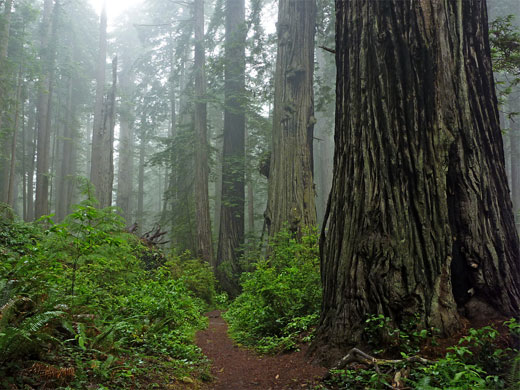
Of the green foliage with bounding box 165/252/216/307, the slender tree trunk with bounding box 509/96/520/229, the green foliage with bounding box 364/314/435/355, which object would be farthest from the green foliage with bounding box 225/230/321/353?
the slender tree trunk with bounding box 509/96/520/229

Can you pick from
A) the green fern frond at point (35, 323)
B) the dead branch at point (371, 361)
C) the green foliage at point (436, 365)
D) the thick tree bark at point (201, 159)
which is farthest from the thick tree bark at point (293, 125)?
the green fern frond at point (35, 323)

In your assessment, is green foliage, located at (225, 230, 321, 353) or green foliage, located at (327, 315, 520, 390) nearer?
green foliage, located at (327, 315, 520, 390)

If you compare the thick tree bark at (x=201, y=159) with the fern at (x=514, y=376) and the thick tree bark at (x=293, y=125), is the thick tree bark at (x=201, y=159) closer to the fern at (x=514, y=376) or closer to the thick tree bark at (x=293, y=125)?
the thick tree bark at (x=293, y=125)

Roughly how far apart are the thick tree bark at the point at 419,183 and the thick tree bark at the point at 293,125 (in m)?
4.72

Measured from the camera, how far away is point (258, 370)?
3.91 metres

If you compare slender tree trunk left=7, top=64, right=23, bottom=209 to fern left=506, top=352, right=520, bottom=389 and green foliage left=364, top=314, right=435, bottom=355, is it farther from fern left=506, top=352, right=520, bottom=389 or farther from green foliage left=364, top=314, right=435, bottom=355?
fern left=506, top=352, right=520, bottom=389

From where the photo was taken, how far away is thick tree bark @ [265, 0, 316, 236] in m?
8.70

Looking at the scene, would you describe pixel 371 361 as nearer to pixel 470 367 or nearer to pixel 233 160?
pixel 470 367

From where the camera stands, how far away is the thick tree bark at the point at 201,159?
43.0ft

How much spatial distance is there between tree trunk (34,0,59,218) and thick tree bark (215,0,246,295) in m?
11.4

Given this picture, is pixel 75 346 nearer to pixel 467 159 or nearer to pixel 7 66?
pixel 467 159

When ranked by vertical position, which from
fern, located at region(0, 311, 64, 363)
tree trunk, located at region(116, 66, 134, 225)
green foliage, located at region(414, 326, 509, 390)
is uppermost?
tree trunk, located at region(116, 66, 134, 225)

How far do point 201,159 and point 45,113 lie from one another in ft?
46.7

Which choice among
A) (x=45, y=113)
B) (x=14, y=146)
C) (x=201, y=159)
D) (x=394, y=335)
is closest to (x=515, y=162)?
(x=201, y=159)
